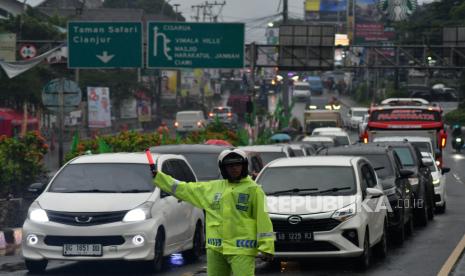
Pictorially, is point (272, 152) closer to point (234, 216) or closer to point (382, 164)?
point (382, 164)

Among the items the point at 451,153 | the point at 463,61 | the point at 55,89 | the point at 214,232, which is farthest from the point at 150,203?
the point at 451,153

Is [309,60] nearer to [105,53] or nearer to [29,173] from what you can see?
[105,53]

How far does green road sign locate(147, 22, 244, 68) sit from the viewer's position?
136ft

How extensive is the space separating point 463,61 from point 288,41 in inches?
361

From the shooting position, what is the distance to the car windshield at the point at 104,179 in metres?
14.7

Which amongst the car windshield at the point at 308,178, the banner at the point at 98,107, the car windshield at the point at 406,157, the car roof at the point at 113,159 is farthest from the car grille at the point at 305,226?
the banner at the point at 98,107

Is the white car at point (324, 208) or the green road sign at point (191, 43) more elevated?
the green road sign at point (191, 43)

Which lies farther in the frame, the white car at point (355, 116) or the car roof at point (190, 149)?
the white car at point (355, 116)

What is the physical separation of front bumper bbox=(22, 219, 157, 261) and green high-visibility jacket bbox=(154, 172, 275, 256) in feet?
16.5

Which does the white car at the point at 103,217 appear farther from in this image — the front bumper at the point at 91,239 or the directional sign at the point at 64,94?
the directional sign at the point at 64,94

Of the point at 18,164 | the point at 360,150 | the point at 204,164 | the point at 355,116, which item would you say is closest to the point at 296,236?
the point at 204,164

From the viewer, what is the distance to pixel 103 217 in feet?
45.5

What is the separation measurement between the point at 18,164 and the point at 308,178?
29.3 ft

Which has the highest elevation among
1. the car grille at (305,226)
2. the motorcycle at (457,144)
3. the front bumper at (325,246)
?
the car grille at (305,226)
